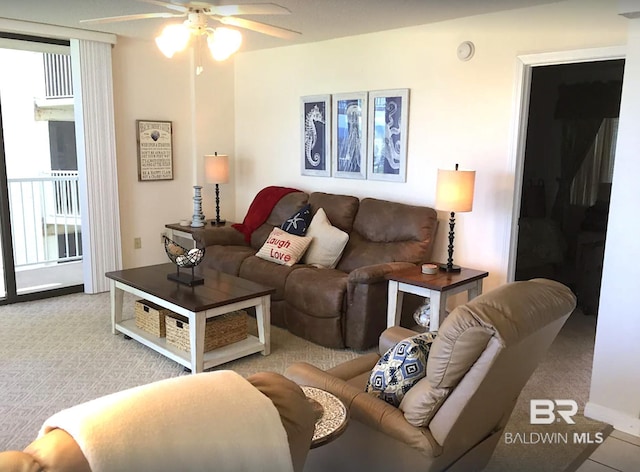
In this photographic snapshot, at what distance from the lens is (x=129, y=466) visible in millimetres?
893

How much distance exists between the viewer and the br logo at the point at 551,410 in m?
2.91

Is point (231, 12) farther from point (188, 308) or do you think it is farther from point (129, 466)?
point (129, 466)

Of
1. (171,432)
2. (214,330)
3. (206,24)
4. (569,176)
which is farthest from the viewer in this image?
(569,176)

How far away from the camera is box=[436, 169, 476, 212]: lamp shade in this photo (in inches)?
143

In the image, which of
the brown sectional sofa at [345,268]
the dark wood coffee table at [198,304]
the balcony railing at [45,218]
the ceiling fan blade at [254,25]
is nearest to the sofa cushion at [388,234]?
the brown sectional sofa at [345,268]

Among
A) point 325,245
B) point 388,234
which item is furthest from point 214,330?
point 388,234

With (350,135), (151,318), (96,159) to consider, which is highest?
(350,135)

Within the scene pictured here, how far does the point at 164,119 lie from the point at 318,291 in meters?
2.82

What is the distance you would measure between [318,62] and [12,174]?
138 inches

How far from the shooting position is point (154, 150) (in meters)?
5.46

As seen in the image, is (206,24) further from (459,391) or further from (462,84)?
(459,391)

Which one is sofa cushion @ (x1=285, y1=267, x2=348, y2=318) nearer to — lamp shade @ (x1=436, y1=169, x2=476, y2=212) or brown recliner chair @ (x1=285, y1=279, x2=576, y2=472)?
lamp shade @ (x1=436, y1=169, x2=476, y2=212)

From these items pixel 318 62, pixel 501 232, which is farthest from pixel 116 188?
pixel 501 232

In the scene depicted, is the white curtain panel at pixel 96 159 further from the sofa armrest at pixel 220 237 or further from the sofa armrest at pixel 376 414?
the sofa armrest at pixel 376 414
